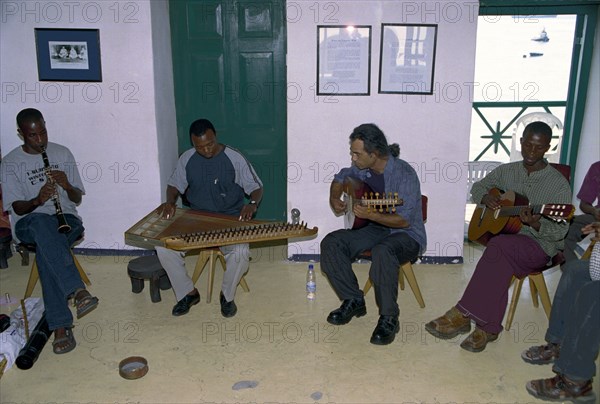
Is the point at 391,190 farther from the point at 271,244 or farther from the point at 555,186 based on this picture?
the point at 271,244

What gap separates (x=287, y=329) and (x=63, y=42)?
2837 millimetres

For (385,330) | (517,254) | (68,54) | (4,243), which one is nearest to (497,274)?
(517,254)

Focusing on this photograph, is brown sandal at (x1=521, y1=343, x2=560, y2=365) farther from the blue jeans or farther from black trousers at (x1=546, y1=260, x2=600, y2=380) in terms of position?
the blue jeans

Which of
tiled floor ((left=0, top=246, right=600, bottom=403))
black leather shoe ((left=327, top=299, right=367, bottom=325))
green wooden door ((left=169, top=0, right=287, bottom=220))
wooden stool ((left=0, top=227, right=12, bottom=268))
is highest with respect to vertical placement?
green wooden door ((left=169, top=0, right=287, bottom=220))

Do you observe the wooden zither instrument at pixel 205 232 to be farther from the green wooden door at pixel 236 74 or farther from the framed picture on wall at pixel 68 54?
→ the framed picture on wall at pixel 68 54

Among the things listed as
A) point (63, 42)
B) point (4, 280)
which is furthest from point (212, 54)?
point (4, 280)

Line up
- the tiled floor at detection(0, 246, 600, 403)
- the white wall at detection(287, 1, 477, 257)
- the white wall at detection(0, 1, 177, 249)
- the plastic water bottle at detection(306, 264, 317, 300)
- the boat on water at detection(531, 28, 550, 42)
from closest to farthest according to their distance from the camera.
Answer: the tiled floor at detection(0, 246, 600, 403) → the plastic water bottle at detection(306, 264, 317, 300) → the white wall at detection(287, 1, 477, 257) → the white wall at detection(0, 1, 177, 249) → the boat on water at detection(531, 28, 550, 42)

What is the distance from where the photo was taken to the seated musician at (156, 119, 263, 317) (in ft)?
12.1

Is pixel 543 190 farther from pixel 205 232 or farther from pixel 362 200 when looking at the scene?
pixel 205 232

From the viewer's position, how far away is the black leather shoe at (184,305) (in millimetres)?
3699

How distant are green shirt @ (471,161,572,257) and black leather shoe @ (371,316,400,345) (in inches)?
37.1

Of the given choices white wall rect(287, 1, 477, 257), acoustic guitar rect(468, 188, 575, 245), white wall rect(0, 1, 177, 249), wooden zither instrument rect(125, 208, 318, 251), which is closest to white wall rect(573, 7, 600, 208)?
white wall rect(287, 1, 477, 257)

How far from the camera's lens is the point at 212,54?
15.6 feet

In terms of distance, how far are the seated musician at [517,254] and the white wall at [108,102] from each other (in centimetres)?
265
